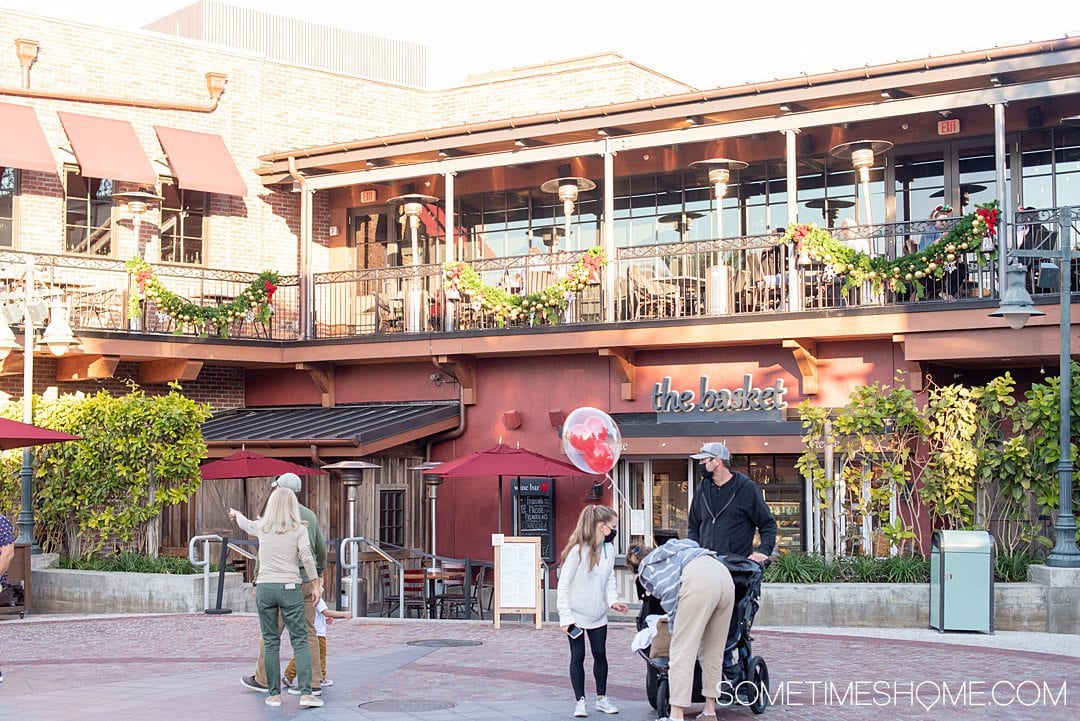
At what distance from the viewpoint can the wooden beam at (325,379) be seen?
21781 millimetres

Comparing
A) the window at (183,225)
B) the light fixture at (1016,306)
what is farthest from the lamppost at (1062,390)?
the window at (183,225)

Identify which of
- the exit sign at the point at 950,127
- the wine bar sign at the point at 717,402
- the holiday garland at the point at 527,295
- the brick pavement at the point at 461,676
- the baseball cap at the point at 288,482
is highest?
the exit sign at the point at 950,127

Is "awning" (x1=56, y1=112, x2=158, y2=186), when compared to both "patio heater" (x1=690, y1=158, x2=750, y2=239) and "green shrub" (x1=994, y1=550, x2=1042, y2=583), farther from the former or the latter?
"green shrub" (x1=994, y1=550, x2=1042, y2=583)

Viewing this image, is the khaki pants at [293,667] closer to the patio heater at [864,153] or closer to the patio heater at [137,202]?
the patio heater at [864,153]

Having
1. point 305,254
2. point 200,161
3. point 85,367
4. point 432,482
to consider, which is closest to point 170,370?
point 85,367

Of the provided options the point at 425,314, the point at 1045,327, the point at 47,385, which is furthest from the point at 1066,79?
the point at 47,385

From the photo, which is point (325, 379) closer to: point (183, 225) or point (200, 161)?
point (183, 225)

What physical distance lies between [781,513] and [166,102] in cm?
1145

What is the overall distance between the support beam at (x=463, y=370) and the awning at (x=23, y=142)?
6250 millimetres

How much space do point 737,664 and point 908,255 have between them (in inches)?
350

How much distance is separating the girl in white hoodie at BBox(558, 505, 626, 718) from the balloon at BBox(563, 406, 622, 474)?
19.2 feet

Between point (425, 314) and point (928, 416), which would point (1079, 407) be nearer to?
point (928, 416)

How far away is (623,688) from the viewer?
10.5m

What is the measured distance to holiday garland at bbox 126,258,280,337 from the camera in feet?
66.1
